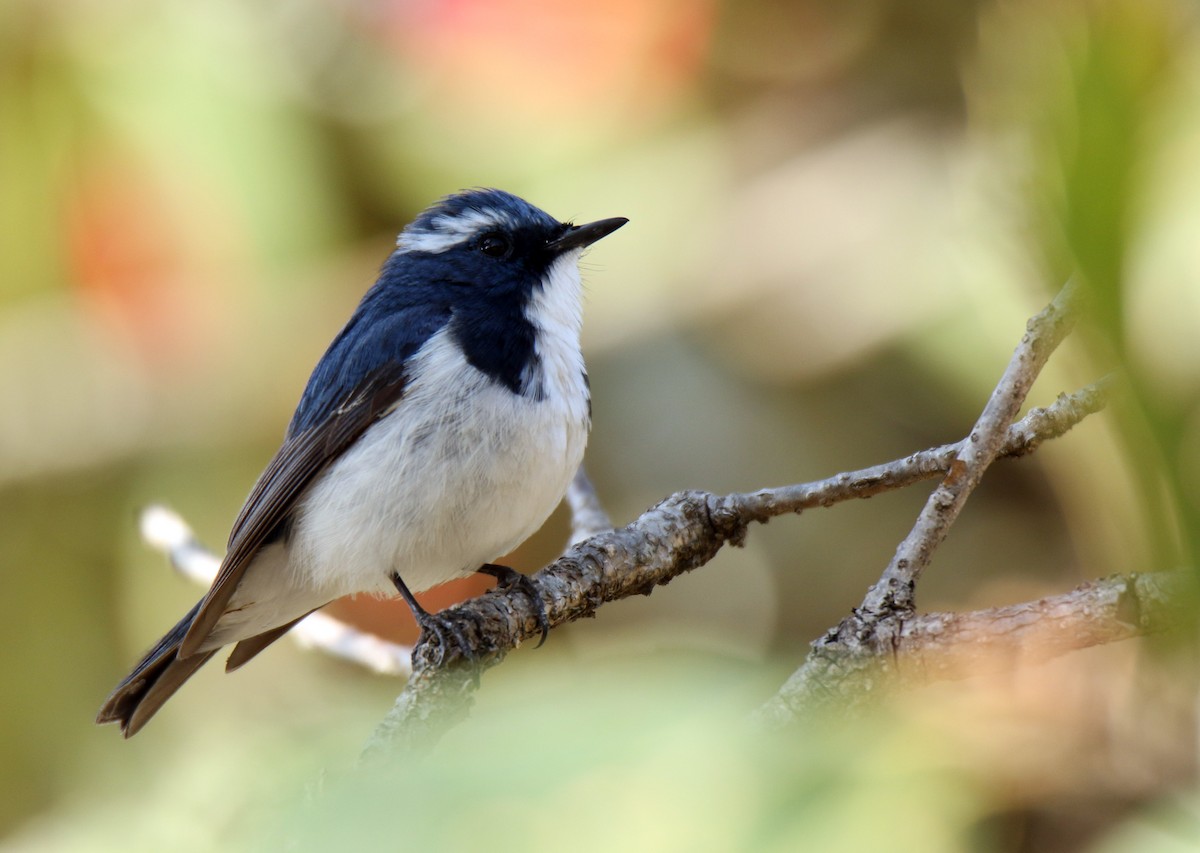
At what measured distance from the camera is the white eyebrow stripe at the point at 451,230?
309 cm

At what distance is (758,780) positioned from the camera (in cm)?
39

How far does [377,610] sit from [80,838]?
2.82 metres

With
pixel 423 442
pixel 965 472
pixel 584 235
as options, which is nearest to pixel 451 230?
pixel 584 235

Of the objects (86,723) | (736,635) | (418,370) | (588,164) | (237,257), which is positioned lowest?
(86,723)

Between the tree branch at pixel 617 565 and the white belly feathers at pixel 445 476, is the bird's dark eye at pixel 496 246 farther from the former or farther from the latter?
the tree branch at pixel 617 565

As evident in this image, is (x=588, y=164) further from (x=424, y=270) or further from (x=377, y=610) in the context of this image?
(x=377, y=610)

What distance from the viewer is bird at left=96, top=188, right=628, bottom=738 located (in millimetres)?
2598

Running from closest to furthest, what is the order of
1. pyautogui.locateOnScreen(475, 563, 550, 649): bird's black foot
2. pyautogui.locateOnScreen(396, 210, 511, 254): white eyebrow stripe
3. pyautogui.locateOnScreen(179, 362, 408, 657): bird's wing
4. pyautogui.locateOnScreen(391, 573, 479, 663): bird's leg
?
1. pyautogui.locateOnScreen(391, 573, 479, 663): bird's leg
2. pyautogui.locateOnScreen(475, 563, 550, 649): bird's black foot
3. pyautogui.locateOnScreen(179, 362, 408, 657): bird's wing
4. pyautogui.locateOnScreen(396, 210, 511, 254): white eyebrow stripe

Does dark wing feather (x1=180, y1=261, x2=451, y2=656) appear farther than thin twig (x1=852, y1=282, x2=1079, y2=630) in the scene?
Yes

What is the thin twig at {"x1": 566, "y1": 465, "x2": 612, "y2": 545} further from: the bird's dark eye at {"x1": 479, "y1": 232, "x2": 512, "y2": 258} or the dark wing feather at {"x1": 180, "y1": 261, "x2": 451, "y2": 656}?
the bird's dark eye at {"x1": 479, "y1": 232, "x2": 512, "y2": 258}

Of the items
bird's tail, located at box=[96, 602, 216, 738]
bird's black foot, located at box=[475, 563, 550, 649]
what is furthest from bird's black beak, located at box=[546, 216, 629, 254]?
bird's tail, located at box=[96, 602, 216, 738]

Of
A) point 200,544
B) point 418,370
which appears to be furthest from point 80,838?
point 200,544

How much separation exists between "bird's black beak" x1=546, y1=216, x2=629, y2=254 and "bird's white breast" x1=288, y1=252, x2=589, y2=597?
302 mm

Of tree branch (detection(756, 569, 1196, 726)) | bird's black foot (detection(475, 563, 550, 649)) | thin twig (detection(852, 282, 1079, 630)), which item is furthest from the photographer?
bird's black foot (detection(475, 563, 550, 649))
